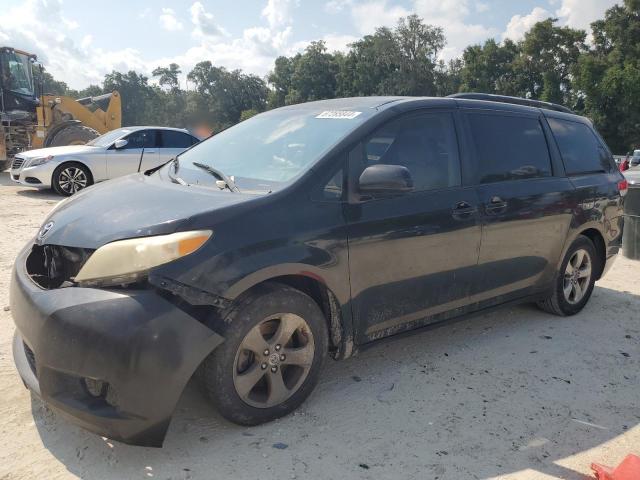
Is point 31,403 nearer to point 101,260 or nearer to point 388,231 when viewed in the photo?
point 101,260

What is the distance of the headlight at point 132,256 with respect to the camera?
8.22 ft

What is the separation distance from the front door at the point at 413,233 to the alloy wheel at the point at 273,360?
1.29ft

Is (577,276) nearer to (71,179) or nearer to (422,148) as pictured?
(422,148)

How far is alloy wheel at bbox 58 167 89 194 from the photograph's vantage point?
11656mm

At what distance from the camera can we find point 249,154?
3557mm

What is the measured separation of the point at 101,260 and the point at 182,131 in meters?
10.3

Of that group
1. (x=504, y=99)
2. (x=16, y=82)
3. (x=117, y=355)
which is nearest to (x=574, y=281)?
(x=504, y=99)

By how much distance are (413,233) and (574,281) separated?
230cm

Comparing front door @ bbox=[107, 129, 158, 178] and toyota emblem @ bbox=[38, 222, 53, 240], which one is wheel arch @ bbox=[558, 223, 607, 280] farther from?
front door @ bbox=[107, 129, 158, 178]

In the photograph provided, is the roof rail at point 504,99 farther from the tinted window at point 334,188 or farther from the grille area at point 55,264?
the grille area at point 55,264

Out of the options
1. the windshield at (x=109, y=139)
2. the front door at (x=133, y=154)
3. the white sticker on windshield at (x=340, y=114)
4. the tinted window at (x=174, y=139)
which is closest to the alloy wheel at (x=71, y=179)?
the front door at (x=133, y=154)

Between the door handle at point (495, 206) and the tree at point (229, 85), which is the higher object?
the tree at point (229, 85)

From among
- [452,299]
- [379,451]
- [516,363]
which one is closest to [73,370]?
[379,451]

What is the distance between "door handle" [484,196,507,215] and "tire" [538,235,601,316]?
1130mm
